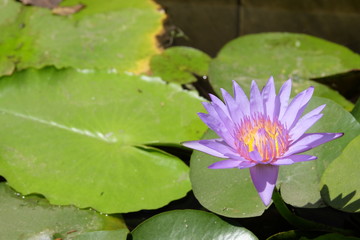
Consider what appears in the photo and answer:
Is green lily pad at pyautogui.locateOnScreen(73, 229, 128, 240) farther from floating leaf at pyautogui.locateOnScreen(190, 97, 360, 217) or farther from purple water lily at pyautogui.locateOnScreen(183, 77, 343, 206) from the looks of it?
purple water lily at pyautogui.locateOnScreen(183, 77, 343, 206)

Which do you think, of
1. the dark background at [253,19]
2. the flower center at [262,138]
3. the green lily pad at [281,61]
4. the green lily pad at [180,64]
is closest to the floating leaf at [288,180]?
the flower center at [262,138]

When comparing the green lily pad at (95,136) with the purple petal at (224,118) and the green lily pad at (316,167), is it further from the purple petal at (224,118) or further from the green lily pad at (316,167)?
the purple petal at (224,118)

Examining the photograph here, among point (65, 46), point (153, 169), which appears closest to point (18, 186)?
point (153, 169)

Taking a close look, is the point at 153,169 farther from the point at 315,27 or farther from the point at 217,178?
the point at 315,27

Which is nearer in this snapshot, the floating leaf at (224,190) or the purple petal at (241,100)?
the purple petal at (241,100)

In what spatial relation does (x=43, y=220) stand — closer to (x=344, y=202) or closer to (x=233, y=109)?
(x=233, y=109)

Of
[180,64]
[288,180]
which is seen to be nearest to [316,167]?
[288,180]

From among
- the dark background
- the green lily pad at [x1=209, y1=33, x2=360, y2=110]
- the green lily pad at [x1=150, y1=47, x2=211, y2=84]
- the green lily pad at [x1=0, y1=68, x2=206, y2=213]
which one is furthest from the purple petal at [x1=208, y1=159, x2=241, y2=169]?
the dark background
